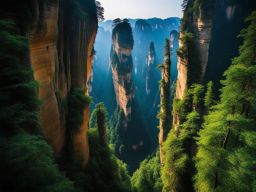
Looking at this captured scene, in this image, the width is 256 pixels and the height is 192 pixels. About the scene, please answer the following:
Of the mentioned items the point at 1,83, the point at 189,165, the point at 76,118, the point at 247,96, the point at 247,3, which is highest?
the point at 247,3

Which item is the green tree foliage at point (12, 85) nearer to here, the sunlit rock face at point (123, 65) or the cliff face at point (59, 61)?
the cliff face at point (59, 61)

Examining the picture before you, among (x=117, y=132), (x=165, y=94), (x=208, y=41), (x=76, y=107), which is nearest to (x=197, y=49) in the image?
(x=208, y=41)

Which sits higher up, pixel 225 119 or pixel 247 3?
pixel 247 3

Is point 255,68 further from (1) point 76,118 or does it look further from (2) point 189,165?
(1) point 76,118

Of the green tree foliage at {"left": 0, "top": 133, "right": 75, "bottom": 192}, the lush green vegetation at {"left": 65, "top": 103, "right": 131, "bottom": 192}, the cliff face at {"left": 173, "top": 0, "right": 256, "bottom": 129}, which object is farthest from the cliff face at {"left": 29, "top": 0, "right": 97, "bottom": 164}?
the cliff face at {"left": 173, "top": 0, "right": 256, "bottom": 129}

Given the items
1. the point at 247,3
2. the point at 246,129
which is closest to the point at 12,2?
the point at 246,129

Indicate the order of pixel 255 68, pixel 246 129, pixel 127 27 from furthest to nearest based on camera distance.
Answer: pixel 127 27, pixel 246 129, pixel 255 68

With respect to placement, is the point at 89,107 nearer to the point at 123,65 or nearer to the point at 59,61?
the point at 59,61
